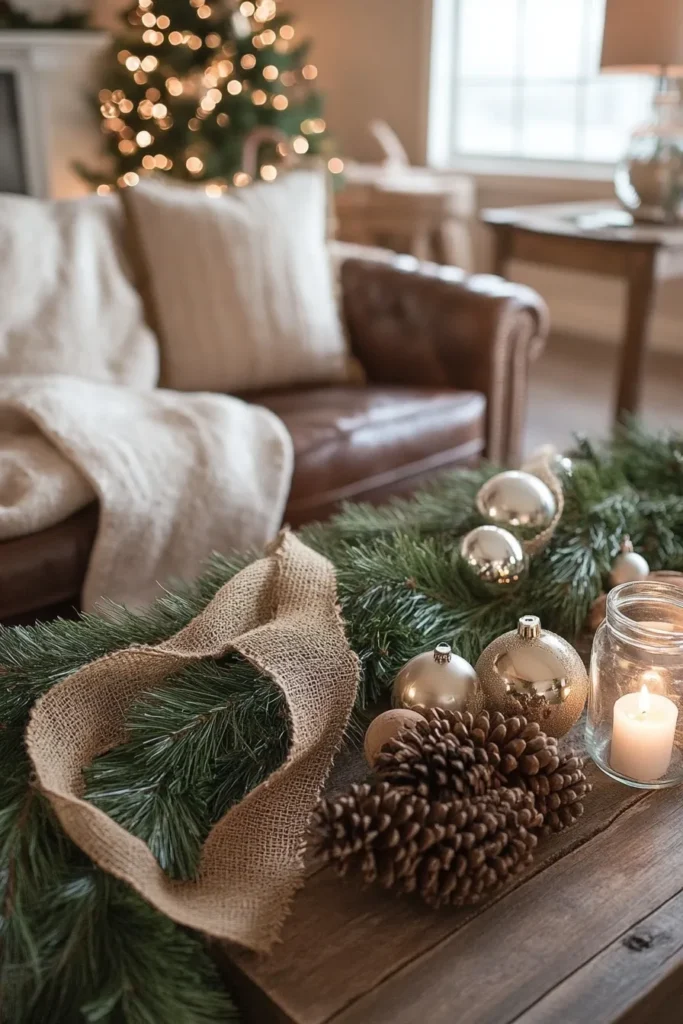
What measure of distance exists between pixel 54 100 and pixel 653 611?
4049mm

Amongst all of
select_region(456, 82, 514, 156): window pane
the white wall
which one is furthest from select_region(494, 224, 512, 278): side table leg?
the white wall

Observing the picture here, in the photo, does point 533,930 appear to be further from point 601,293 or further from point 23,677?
point 601,293

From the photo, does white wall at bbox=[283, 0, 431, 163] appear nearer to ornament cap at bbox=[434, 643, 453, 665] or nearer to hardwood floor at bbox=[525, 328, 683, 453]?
hardwood floor at bbox=[525, 328, 683, 453]

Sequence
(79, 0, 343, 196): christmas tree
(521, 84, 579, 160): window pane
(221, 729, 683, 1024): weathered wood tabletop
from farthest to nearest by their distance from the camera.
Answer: (521, 84, 579, 160): window pane → (79, 0, 343, 196): christmas tree → (221, 729, 683, 1024): weathered wood tabletop

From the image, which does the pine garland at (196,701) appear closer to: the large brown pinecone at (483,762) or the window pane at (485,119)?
the large brown pinecone at (483,762)

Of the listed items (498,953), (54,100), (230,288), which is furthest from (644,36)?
(54,100)

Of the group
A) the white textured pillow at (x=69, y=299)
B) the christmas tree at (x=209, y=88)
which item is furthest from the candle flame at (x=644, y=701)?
the christmas tree at (x=209, y=88)

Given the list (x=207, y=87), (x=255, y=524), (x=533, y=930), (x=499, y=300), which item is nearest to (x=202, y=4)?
(x=207, y=87)

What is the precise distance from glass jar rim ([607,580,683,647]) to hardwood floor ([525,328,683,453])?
2039 mm

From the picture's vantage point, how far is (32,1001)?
583 mm

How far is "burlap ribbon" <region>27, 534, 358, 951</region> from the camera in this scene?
2.11 feet

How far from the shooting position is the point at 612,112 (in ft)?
13.7

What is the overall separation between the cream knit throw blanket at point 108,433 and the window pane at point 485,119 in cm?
317

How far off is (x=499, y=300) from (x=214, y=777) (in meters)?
1.45
